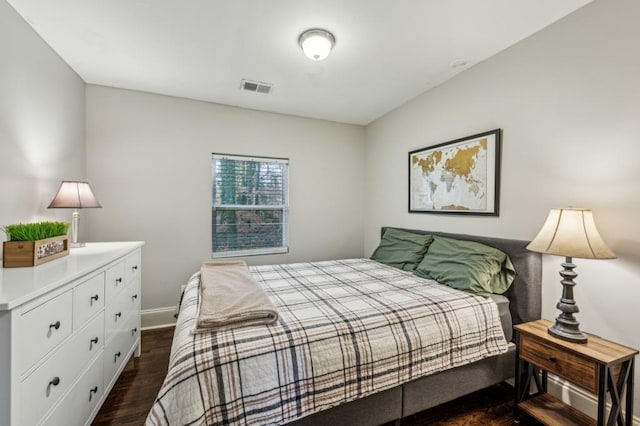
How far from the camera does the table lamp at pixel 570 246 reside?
1.46 metres

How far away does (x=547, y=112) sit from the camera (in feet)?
6.29

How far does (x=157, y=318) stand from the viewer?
9.73 feet

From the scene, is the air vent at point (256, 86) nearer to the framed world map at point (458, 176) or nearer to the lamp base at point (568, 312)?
the framed world map at point (458, 176)

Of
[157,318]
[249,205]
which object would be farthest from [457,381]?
[157,318]

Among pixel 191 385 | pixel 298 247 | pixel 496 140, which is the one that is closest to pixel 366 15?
pixel 496 140

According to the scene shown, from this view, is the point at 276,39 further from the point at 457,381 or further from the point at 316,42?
the point at 457,381

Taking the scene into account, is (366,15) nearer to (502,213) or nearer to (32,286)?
(502,213)

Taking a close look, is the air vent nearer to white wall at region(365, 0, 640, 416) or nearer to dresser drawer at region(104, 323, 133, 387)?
white wall at region(365, 0, 640, 416)

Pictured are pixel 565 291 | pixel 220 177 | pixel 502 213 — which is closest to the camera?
pixel 565 291

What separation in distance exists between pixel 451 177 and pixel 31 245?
3057 millimetres

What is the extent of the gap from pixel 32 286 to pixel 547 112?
304 centimetres

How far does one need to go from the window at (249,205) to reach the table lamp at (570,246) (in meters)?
2.70

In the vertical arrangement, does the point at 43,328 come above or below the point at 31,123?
below

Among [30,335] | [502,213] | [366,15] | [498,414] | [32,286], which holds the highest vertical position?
[366,15]
